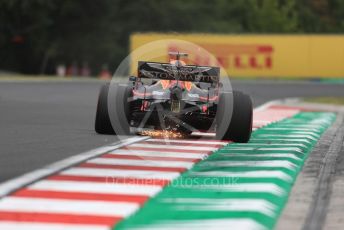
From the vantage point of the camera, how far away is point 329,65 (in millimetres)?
51875

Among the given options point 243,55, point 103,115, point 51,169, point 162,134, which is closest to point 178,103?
point 103,115

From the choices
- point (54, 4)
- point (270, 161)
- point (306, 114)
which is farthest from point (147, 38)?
point (270, 161)

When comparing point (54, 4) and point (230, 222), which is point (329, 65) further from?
point (230, 222)

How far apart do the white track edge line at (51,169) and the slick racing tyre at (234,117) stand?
1475mm

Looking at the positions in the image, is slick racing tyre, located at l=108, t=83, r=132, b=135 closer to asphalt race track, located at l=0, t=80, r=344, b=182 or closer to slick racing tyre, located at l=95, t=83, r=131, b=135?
slick racing tyre, located at l=95, t=83, r=131, b=135

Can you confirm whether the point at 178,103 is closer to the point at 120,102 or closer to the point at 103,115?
the point at 120,102

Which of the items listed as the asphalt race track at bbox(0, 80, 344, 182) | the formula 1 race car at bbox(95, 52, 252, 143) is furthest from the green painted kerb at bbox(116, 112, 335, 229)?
the asphalt race track at bbox(0, 80, 344, 182)

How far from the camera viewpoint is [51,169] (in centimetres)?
998

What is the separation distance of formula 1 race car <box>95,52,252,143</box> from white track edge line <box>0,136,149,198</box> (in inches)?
24.7

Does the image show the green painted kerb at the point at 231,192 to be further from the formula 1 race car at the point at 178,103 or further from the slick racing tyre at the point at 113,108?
the slick racing tyre at the point at 113,108

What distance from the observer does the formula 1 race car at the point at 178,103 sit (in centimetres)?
1346

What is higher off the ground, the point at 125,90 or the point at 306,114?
the point at 125,90

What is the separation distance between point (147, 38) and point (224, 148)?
40394 millimetres

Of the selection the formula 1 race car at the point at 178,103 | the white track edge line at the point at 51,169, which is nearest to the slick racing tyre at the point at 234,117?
the formula 1 race car at the point at 178,103
